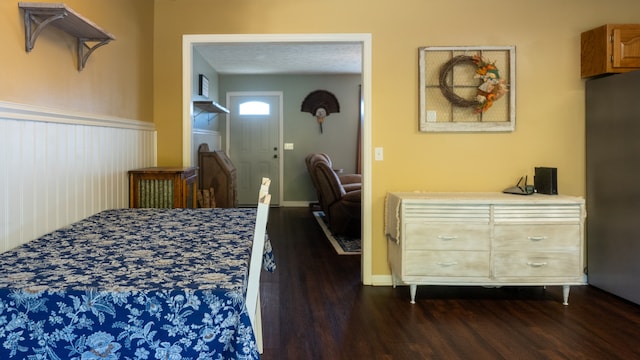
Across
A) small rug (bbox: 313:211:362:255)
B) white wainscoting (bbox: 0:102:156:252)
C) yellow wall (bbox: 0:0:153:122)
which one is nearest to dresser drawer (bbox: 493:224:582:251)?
small rug (bbox: 313:211:362:255)

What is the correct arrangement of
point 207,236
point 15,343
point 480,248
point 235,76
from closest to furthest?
1. point 15,343
2. point 207,236
3. point 480,248
4. point 235,76

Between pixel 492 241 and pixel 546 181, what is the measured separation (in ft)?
2.17

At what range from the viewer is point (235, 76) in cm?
815

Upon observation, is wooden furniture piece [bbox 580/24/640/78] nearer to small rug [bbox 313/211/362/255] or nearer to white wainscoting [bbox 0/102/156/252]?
small rug [bbox 313/211/362/255]

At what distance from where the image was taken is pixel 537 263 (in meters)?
3.12

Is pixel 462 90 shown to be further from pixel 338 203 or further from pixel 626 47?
pixel 338 203

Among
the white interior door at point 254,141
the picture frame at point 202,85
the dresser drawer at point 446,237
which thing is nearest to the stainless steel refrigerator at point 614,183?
the dresser drawer at point 446,237

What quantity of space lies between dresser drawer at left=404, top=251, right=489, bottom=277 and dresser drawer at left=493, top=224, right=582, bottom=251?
0.16 meters

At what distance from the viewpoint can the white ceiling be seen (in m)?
6.04

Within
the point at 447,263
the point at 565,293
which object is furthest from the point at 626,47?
the point at 447,263

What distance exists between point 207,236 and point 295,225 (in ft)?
14.9

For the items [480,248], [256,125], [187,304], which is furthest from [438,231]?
[256,125]

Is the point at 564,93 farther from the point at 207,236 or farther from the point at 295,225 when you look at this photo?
the point at 295,225

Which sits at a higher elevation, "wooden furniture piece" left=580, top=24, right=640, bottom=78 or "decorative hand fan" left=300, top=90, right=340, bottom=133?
"decorative hand fan" left=300, top=90, right=340, bottom=133
